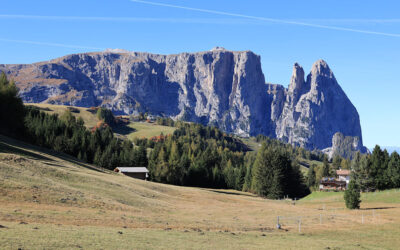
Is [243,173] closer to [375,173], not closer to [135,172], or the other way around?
[135,172]

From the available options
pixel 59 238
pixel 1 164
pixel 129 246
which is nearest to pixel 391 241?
pixel 129 246

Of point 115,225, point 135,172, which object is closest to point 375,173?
point 135,172

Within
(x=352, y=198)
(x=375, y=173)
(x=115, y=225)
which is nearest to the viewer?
(x=115, y=225)

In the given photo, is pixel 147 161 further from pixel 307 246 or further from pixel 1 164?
pixel 307 246

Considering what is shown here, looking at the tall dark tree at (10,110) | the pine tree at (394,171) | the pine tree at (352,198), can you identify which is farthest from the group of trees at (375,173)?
the tall dark tree at (10,110)

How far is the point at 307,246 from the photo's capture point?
1303 inches

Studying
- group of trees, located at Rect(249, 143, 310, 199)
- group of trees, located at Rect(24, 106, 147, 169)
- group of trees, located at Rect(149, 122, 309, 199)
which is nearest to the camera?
group of trees, located at Rect(249, 143, 310, 199)

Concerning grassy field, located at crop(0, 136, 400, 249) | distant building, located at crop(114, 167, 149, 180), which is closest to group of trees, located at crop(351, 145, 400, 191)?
grassy field, located at crop(0, 136, 400, 249)

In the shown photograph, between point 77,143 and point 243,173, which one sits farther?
point 243,173

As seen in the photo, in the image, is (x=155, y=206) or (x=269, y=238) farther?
(x=155, y=206)

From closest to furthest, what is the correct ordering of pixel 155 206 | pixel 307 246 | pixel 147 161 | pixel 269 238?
1. pixel 307 246
2. pixel 269 238
3. pixel 155 206
4. pixel 147 161

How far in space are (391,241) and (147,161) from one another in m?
127

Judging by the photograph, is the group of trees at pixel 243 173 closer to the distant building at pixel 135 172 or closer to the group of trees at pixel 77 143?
the distant building at pixel 135 172

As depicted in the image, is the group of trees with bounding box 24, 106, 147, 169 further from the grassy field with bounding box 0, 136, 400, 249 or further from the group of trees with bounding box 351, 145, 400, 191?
the group of trees with bounding box 351, 145, 400, 191
